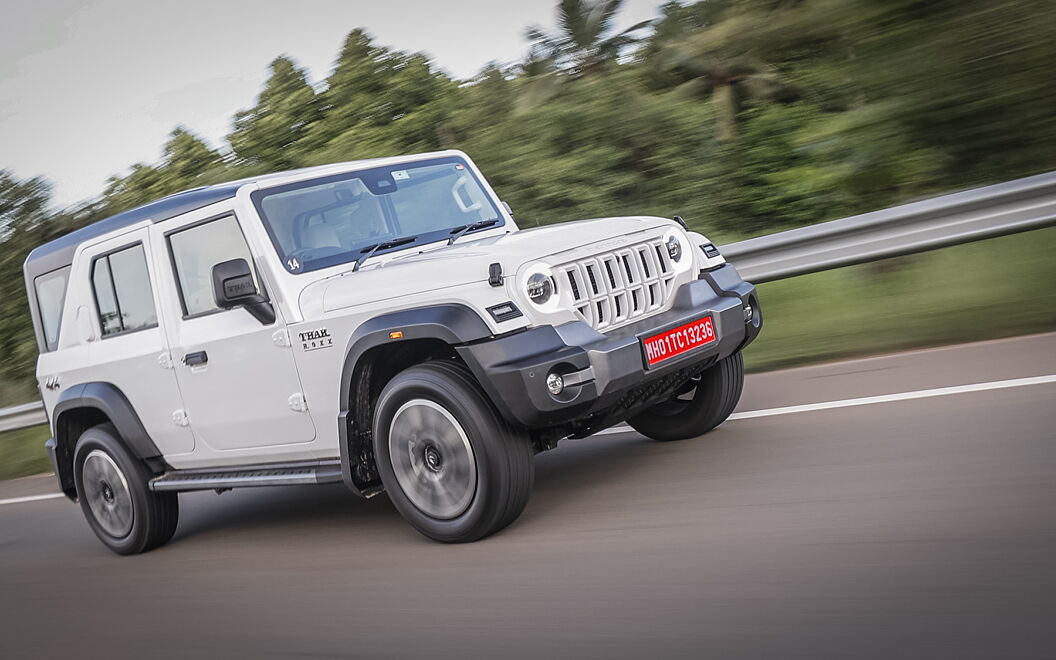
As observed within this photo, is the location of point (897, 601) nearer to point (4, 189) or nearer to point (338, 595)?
point (338, 595)

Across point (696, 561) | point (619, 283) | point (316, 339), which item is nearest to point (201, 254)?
point (316, 339)

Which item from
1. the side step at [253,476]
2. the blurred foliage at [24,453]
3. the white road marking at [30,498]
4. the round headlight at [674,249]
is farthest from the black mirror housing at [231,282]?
the blurred foliage at [24,453]

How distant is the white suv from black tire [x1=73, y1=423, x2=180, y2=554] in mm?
13

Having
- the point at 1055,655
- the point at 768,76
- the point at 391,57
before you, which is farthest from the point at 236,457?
the point at 391,57

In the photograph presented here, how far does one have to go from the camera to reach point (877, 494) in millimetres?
4035

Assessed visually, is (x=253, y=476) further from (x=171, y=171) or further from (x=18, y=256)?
(x=171, y=171)

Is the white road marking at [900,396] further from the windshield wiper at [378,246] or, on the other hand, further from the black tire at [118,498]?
the black tire at [118,498]

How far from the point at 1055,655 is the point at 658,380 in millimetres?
2328

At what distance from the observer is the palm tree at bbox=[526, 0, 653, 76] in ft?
55.0

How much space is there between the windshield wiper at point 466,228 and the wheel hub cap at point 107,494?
91.3 inches

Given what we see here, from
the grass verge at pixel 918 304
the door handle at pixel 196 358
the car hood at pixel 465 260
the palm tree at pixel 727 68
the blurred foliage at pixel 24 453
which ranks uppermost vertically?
the palm tree at pixel 727 68

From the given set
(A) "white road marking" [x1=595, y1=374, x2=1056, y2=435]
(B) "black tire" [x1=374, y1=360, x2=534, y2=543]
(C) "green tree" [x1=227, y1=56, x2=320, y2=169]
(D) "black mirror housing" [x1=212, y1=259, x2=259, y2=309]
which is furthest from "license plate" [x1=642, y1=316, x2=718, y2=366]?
(C) "green tree" [x1=227, y1=56, x2=320, y2=169]

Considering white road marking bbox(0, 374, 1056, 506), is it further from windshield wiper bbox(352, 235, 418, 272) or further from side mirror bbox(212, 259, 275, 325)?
side mirror bbox(212, 259, 275, 325)

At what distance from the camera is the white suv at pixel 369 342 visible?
435cm
